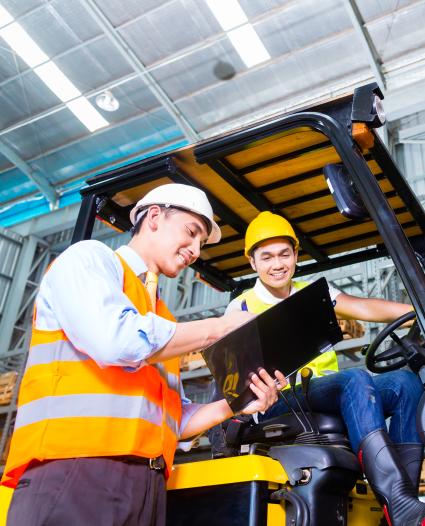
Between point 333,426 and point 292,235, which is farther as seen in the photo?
point 292,235

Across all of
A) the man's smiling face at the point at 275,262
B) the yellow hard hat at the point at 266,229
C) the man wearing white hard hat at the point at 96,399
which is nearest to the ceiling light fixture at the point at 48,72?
the yellow hard hat at the point at 266,229

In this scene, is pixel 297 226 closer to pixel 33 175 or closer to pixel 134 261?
pixel 134 261

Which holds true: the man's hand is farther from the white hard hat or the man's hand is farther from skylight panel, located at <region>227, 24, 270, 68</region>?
skylight panel, located at <region>227, 24, 270, 68</region>

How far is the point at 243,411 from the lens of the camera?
2.49m

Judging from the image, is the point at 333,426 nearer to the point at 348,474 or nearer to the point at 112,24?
the point at 348,474

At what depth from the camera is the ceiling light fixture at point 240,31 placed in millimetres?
11570

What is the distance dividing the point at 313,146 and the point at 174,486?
6.27 feet

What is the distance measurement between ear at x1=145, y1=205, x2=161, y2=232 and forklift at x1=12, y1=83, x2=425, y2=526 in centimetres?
75

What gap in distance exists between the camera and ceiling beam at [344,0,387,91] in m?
11.2

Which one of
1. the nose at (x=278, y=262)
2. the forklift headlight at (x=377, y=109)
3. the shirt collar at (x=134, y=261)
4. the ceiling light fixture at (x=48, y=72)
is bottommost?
Answer: the shirt collar at (x=134, y=261)

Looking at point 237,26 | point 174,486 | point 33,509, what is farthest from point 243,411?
point 237,26

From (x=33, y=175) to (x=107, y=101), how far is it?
410 cm

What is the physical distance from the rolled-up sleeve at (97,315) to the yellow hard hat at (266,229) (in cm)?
159

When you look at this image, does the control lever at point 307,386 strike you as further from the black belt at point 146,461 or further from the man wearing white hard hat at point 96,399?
the black belt at point 146,461
